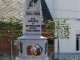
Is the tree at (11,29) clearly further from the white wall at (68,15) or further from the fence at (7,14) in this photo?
the white wall at (68,15)

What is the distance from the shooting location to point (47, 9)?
32.3 meters

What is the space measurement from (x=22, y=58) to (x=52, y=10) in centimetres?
1341

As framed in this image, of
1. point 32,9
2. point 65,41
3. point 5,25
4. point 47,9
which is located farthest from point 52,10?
point 32,9

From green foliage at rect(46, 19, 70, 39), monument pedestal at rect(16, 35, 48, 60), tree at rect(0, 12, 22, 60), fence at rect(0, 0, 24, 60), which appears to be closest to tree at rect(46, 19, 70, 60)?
green foliage at rect(46, 19, 70, 39)

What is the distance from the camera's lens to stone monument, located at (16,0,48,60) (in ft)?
62.2

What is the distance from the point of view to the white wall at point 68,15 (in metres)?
31.2

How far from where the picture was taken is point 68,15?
31.5m

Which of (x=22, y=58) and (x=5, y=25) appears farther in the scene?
(x=5, y=25)

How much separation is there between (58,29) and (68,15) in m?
3.54

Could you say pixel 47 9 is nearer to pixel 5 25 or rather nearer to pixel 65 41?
pixel 65 41

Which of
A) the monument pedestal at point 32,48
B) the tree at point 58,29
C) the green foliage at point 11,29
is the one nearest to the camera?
the monument pedestal at point 32,48

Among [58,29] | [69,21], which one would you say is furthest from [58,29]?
[69,21]

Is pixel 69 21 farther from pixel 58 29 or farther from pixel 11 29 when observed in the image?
pixel 11 29

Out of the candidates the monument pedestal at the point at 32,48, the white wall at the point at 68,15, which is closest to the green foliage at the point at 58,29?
the white wall at the point at 68,15
